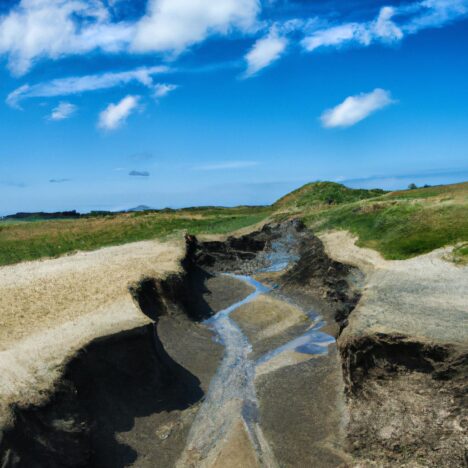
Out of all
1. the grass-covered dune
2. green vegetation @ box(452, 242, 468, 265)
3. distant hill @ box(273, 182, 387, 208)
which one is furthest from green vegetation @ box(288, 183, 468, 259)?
distant hill @ box(273, 182, 387, 208)

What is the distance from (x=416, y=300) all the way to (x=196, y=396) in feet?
41.1

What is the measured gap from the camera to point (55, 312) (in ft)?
79.0

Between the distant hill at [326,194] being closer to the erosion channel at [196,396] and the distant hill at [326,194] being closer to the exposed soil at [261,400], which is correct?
the erosion channel at [196,396]

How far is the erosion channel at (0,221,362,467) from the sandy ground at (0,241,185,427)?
0.71 metres

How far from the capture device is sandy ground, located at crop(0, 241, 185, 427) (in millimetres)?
16688

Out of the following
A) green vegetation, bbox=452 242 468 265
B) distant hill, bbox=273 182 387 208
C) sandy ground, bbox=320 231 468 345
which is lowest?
sandy ground, bbox=320 231 468 345

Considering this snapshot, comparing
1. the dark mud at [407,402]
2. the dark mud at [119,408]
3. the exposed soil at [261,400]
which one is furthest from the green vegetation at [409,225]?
the dark mud at [119,408]

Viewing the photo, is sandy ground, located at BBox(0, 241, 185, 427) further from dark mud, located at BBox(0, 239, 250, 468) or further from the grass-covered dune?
the grass-covered dune

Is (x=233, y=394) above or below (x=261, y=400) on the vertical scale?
above

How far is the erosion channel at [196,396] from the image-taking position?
16.3m

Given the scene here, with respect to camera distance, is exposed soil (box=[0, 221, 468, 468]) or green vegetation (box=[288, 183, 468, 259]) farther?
green vegetation (box=[288, 183, 468, 259])

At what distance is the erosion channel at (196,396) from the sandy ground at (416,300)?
2593mm

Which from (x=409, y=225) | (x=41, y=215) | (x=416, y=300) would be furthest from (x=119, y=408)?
(x=41, y=215)

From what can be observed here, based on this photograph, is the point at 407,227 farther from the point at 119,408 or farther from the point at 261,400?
the point at 119,408
